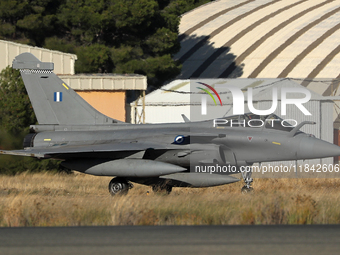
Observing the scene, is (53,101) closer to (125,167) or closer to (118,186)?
(118,186)

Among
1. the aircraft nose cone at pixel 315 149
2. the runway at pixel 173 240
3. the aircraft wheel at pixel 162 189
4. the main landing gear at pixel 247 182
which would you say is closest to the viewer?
the runway at pixel 173 240

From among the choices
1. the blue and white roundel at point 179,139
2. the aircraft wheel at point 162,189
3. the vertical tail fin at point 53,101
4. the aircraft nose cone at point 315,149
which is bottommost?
the aircraft wheel at point 162,189

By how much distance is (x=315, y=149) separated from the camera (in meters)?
13.6

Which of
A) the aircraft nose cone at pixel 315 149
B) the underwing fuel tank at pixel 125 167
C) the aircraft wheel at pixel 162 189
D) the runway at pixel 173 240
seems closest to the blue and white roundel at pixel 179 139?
the underwing fuel tank at pixel 125 167

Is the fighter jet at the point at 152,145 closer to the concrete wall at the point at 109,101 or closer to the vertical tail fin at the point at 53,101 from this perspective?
the vertical tail fin at the point at 53,101

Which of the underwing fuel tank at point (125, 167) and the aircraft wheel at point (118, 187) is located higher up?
the underwing fuel tank at point (125, 167)

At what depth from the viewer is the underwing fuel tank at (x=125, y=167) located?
534 inches

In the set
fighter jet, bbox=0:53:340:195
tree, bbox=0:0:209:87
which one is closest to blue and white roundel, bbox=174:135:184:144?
fighter jet, bbox=0:53:340:195

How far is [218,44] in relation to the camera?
46500 mm

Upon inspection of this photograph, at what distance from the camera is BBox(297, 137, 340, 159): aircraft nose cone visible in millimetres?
13500

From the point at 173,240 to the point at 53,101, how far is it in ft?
32.4

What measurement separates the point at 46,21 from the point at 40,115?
23.4m

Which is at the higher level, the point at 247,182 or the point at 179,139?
the point at 179,139

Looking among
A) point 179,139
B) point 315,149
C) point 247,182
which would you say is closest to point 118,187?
point 179,139
